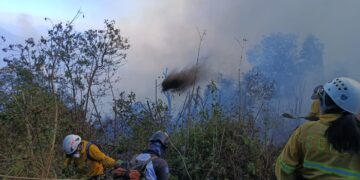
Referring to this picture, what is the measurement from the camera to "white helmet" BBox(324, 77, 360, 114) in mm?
2943

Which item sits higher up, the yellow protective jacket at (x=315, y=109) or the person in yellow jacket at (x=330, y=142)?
the yellow protective jacket at (x=315, y=109)

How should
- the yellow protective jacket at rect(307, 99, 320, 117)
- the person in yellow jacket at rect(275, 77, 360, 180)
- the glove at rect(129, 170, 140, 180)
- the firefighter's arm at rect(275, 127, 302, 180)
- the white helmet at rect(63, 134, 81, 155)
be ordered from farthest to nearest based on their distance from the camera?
the white helmet at rect(63, 134, 81, 155) → the glove at rect(129, 170, 140, 180) → the yellow protective jacket at rect(307, 99, 320, 117) → the firefighter's arm at rect(275, 127, 302, 180) → the person in yellow jacket at rect(275, 77, 360, 180)

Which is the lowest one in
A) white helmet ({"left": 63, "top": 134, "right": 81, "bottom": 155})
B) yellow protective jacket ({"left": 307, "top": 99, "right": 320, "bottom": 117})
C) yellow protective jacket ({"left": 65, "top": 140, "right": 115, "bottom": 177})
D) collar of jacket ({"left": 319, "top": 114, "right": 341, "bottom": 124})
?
yellow protective jacket ({"left": 65, "top": 140, "right": 115, "bottom": 177})

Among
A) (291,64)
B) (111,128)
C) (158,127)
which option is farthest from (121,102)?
(291,64)

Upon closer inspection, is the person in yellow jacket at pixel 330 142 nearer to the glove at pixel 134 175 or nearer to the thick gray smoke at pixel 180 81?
the glove at pixel 134 175

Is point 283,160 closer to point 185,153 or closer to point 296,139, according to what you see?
point 296,139

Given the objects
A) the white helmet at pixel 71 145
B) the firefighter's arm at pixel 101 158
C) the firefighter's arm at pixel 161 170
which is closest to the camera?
the firefighter's arm at pixel 161 170

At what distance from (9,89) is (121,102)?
3897 mm

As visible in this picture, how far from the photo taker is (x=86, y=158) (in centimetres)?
761

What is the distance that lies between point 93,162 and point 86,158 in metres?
0.22

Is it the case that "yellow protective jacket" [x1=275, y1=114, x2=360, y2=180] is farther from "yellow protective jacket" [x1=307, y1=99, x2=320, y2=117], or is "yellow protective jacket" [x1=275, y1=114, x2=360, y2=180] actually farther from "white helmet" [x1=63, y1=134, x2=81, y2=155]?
"white helmet" [x1=63, y1=134, x2=81, y2=155]

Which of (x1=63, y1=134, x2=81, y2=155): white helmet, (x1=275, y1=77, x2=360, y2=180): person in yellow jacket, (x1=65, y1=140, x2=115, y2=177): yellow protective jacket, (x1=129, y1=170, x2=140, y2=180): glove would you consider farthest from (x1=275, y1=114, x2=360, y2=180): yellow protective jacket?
(x1=63, y1=134, x2=81, y2=155): white helmet

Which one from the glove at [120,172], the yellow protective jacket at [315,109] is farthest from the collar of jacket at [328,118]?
the glove at [120,172]

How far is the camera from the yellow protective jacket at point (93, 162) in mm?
7367
